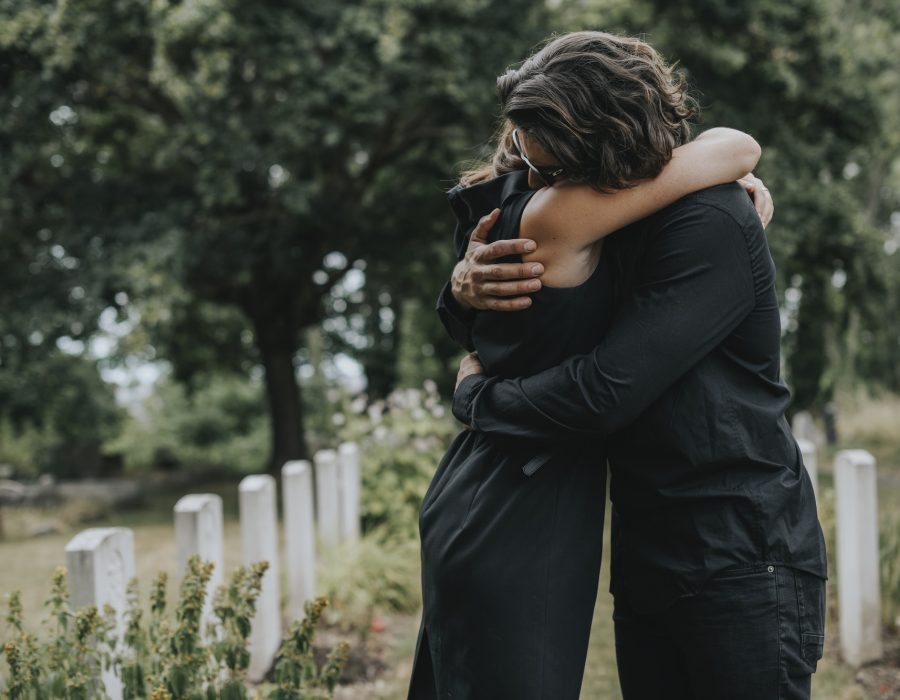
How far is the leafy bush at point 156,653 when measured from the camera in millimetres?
2381

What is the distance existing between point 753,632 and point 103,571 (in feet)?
6.42

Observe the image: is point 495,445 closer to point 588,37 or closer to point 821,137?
point 588,37

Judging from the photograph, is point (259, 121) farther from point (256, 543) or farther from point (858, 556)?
point (858, 556)

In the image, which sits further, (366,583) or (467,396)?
(366,583)

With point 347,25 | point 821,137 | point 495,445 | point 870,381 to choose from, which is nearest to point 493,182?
point 495,445

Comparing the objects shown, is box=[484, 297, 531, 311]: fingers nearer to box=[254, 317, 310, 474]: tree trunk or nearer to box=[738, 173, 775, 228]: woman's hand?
box=[738, 173, 775, 228]: woman's hand

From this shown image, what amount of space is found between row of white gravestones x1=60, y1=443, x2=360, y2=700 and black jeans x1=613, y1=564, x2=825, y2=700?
180 cm

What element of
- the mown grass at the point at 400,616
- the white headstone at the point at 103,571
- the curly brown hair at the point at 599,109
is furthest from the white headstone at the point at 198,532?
the curly brown hair at the point at 599,109

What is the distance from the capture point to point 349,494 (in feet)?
21.5

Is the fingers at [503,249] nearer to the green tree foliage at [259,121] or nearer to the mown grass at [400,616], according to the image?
the mown grass at [400,616]

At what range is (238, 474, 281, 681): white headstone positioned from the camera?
14.0 ft

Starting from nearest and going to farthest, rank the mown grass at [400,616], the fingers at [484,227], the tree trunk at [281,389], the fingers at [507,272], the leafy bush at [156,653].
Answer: the fingers at [507,272] < the fingers at [484,227] < the leafy bush at [156,653] < the mown grass at [400,616] < the tree trunk at [281,389]

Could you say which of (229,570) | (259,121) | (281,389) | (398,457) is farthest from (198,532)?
(281,389)

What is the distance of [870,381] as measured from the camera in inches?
678
